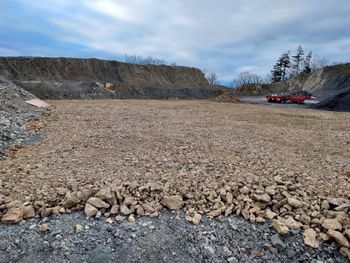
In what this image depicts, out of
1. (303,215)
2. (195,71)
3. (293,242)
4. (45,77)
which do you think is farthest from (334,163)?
(195,71)

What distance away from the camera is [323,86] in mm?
33438

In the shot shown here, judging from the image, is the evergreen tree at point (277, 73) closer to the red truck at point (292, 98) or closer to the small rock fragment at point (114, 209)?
the red truck at point (292, 98)

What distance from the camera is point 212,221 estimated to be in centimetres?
351

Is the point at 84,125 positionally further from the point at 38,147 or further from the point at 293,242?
the point at 293,242

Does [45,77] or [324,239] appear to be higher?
[45,77]

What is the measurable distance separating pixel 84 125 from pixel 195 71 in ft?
127

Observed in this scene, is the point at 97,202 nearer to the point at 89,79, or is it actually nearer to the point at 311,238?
the point at 311,238

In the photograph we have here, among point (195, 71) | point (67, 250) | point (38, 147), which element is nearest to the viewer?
point (67, 250)

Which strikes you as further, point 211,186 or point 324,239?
point 211,186

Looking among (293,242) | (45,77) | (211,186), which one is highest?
(45,77)

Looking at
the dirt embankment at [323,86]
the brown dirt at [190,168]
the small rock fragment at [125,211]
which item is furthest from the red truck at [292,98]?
the small rock fragment at [125,211]

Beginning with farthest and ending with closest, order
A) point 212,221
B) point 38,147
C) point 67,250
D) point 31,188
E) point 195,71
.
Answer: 1. point 195,71
2. point 38,147
3. point 31,188
4. point 212,221
5. point 67,250

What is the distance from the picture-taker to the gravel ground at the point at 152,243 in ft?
9.84

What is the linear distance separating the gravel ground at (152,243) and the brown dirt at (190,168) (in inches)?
11.7
